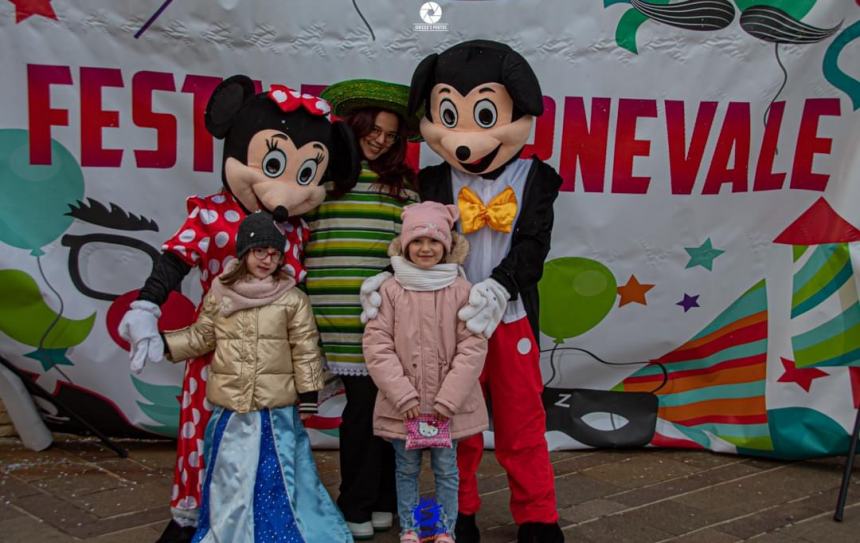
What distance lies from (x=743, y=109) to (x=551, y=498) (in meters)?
2.05

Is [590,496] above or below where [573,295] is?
below

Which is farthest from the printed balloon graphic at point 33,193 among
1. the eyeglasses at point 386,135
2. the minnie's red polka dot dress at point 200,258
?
the eyeglasses at point 386,135

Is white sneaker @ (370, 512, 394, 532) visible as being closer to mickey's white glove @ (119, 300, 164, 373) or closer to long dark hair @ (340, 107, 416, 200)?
mickey's white glove @ (119, 300, 164, 373)

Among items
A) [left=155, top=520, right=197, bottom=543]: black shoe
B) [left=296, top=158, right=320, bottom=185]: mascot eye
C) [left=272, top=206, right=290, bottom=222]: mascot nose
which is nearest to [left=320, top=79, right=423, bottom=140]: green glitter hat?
[left=296, top=158, right=320, bottom=185]: mascot eye

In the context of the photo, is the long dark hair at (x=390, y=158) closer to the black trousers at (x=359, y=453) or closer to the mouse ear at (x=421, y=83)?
the mouse ear at (x=421, y=83)

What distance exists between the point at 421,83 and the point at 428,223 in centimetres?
52

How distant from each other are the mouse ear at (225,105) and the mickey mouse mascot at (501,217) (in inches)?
22.9

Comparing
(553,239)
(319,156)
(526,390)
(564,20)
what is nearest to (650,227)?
(553,239)

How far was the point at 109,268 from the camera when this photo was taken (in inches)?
168

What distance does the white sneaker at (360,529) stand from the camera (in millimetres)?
3412

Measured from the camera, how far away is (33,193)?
4.18m

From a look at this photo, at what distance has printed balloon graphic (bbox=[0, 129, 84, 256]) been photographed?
415 centimetres

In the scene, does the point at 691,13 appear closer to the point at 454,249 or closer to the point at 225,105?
the point at 454,249

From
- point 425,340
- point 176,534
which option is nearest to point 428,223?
A: point 425,340
